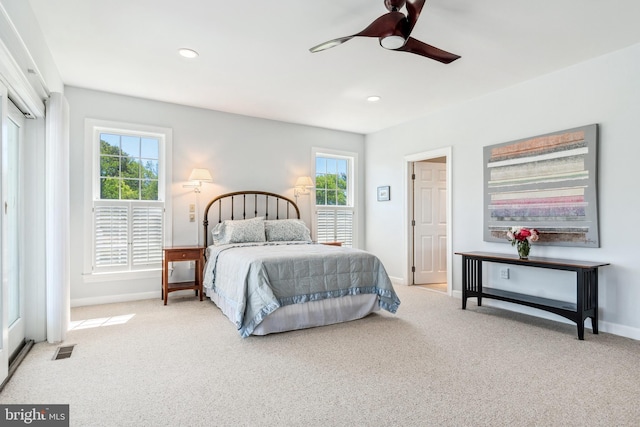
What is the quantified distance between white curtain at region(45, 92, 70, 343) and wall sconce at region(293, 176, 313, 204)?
10.3ft

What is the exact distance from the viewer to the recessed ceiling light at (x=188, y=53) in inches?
131

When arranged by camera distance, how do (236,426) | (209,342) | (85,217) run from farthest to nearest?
(85,217), (209,342), (236,426)

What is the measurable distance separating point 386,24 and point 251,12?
42.1 inches

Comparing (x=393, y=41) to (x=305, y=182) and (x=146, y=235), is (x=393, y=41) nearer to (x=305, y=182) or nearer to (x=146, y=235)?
(x=305, y=182)

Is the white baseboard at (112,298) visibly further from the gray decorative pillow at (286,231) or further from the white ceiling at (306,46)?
the white ceiling at (306,46)

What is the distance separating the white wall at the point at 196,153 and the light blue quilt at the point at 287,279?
1246 millimetres

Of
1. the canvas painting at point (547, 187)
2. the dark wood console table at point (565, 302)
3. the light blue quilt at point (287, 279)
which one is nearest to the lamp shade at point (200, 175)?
the light blue quilt at point (287, 279)

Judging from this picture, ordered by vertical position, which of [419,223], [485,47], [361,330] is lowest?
[361,330]

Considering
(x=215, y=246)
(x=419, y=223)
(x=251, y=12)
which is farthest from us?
(x=419, y=223)

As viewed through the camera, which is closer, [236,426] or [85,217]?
[236,426]

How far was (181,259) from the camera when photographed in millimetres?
4441

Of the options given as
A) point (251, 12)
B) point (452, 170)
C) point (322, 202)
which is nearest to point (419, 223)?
point (452, 170)

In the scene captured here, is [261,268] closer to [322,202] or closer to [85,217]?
[85,217]

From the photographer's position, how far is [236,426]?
6.10 feet
